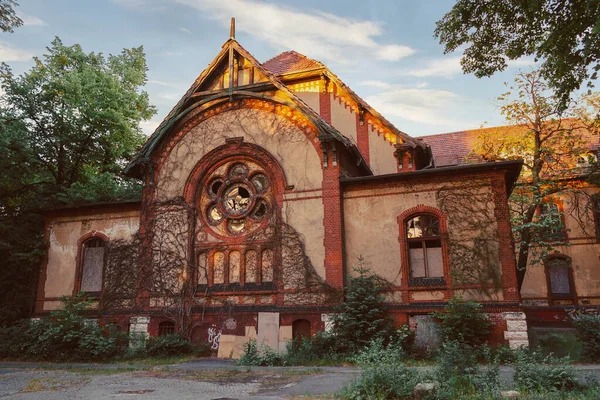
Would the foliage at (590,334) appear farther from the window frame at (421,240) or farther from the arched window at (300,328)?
the arched window at (300,328)

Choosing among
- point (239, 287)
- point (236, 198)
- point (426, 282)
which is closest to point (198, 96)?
point (236, 198)

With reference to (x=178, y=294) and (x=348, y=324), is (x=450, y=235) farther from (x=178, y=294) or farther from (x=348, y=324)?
(x=178, y=294)

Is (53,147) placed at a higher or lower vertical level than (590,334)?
higher

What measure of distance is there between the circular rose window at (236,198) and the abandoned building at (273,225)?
0.04 metres

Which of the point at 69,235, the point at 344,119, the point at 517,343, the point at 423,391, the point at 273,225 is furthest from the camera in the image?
the point at 344,119

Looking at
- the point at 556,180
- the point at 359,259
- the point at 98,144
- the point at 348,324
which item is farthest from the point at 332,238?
the point at 98,144

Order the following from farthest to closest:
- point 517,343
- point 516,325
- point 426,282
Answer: point 426,282 < point 516,325 < point 517,343

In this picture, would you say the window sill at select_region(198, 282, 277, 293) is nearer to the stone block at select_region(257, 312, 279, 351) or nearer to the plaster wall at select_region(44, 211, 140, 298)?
the stone block at select_region(257, 312, 279, 351)

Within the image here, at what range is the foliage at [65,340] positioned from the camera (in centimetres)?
1560

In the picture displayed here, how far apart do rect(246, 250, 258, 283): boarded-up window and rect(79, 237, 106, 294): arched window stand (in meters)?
6.04

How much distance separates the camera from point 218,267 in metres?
17.2

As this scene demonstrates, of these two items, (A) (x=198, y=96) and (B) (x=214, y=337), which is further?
(A) (x=198, y=96)

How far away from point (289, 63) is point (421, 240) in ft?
36.4

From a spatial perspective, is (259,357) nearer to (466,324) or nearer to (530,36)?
(466,324)
